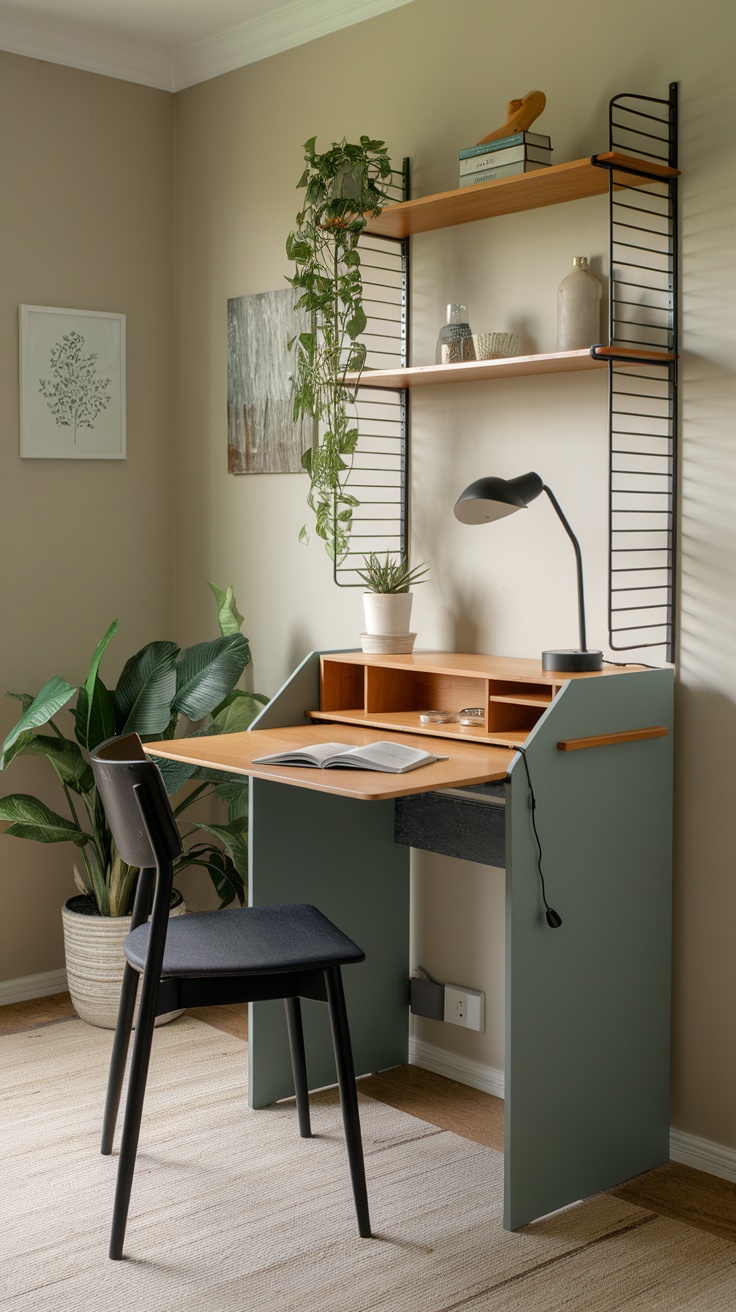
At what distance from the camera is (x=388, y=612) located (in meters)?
3.01

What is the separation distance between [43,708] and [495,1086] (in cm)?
144

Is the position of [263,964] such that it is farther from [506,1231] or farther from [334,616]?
[334,616]

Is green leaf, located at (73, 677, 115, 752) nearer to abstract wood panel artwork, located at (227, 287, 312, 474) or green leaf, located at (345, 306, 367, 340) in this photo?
abstract wood panel artwork, located at (227, 287, 312, 474)

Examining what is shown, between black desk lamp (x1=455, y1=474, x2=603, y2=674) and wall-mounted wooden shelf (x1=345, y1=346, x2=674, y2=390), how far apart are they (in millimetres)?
245

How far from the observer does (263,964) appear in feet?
7.55

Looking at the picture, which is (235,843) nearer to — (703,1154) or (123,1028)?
(123,1028)

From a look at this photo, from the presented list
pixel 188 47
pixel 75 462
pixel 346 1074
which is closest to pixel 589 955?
pixel 346 1074

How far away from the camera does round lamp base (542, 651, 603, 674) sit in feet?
8.46

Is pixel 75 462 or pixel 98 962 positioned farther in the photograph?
pixel 75 462

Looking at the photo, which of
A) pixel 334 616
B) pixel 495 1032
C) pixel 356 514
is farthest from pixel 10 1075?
pixel 356 514

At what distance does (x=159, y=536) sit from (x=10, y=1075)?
1.63 meters

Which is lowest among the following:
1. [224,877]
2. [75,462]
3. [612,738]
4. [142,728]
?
[224,877]

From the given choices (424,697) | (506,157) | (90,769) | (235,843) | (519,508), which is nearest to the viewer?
(519,508)

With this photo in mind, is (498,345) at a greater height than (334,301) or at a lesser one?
lesser
